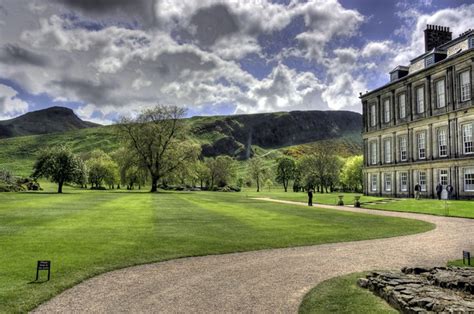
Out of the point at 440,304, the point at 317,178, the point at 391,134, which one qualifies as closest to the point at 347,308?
the point at 440,304

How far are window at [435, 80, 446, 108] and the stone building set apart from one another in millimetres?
126

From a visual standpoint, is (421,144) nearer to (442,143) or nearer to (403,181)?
(442,143)

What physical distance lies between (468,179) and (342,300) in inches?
1878

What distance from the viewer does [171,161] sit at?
269ft

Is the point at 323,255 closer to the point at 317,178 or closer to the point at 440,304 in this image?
the point at 440,304

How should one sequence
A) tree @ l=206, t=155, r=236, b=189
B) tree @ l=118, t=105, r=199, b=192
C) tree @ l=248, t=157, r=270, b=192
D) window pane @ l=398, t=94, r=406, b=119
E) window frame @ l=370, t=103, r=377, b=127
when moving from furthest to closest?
tree @ l=206, t=155, r=236, b=189 < tree @ l=248, t=157, r=270, b=192 < tree @ l=118, t=105, r=199, b=192 < window frame @ l=370, t=103, r=377, b=127 < window pane @ l=398, t=94, r=406, b=119

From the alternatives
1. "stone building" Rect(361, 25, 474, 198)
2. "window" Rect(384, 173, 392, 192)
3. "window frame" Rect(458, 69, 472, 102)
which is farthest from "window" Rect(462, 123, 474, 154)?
"window" Rect(384, 173, 392, 192)

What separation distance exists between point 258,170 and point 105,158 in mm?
51697

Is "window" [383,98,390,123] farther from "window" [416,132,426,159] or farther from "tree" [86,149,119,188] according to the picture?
"tree" [86,149,119,188]

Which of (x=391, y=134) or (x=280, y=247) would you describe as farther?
(x=391, y=134)

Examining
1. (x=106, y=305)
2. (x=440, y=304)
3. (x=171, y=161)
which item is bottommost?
(x=106, y=305)

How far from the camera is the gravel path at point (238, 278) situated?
1010 centimetres

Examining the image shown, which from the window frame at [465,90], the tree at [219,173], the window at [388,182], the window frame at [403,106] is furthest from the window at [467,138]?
the tree at [219,173]

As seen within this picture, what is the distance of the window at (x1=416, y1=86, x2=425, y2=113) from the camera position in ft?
194
